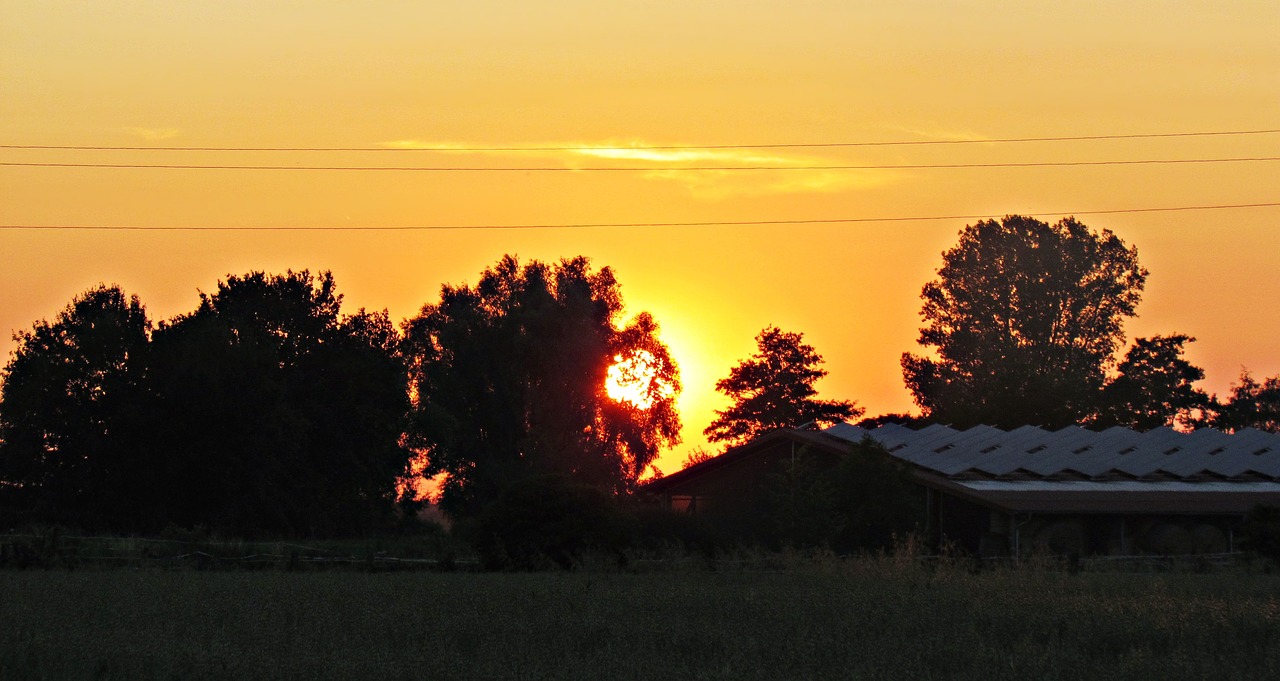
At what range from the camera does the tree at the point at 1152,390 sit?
76.8m

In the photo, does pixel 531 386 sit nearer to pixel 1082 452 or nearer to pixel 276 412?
pixel 276 412

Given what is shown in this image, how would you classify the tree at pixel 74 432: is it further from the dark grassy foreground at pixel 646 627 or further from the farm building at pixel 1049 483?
the dark grassy foreground at pixel 646 627

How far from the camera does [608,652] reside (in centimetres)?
1462

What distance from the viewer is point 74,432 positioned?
48.1 metres

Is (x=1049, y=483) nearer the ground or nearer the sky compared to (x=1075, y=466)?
nearer the ground

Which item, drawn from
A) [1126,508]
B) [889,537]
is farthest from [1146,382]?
[889,537]

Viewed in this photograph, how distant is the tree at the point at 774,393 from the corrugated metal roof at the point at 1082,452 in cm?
3262

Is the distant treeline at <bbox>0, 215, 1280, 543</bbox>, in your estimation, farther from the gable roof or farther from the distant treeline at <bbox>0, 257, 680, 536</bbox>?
the gable roof

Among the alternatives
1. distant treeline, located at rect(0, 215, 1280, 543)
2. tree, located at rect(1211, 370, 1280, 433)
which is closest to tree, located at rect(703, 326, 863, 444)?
distant treeline, located at rect(0, 215, 1280, 543)

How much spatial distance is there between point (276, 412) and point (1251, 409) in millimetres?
74547

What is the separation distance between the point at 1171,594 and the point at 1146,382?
207ft

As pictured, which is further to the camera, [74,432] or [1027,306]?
[1027,306]

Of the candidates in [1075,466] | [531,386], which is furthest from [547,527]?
[531,386]

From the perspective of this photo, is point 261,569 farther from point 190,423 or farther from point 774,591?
point 190,423
